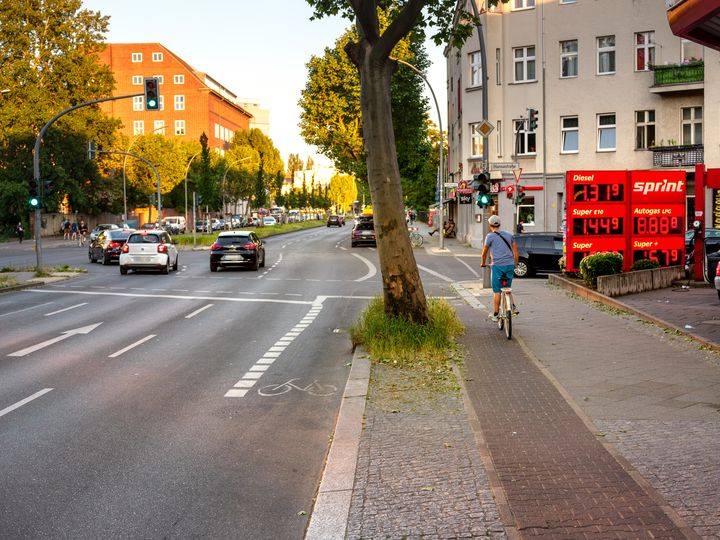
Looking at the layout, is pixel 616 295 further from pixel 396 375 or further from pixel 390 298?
pixel 396 375

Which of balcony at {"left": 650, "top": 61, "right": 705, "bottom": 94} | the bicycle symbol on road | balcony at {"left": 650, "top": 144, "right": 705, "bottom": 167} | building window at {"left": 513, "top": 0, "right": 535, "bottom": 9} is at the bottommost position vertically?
the bicycle symbol on road

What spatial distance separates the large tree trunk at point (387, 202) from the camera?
38.7ft

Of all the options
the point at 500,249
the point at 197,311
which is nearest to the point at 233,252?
the point at 197,311

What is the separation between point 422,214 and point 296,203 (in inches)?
900

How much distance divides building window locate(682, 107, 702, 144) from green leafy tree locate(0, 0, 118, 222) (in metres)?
45.4

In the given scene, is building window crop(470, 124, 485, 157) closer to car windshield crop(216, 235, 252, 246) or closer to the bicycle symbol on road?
car windshield crop(216, 235, 252, 246)

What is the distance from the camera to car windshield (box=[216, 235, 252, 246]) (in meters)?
31.5

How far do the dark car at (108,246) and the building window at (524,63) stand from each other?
2111 cm

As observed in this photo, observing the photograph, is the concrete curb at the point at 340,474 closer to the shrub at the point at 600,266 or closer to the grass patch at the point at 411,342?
the grass patch at the point at 411,342

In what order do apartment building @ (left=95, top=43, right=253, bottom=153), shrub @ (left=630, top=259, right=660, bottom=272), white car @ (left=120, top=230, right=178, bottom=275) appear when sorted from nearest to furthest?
shrub @ (left=630, top=259, right=660, bottom=272) → white car @ (left=120, top=230, right=178, bottom=275) → apartment building @ (left=95, top=43, right=253, bottom=153)

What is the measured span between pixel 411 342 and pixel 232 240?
2155cm

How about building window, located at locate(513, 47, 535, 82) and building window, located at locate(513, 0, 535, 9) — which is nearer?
building window, located at locate(513, 0, 535, 9)

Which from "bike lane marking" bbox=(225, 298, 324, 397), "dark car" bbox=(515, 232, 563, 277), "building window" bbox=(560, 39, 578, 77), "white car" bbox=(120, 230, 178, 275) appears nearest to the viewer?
"bike lane marking" bbox=(225, 298, 324, 397)

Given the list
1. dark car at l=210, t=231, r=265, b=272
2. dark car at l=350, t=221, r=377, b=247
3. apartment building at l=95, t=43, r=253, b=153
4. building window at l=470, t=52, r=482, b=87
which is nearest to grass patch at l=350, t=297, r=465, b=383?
dark car at l=210, t=231, r=265, b=272
